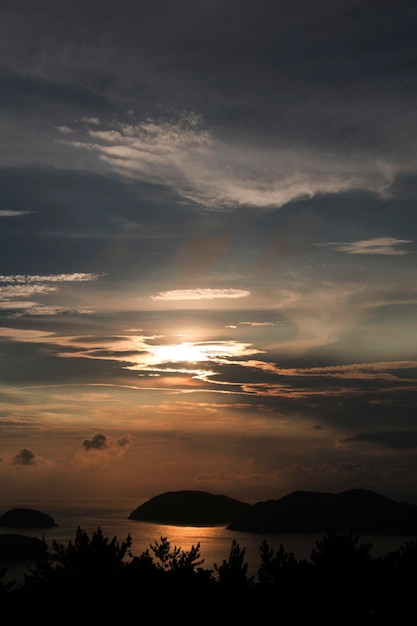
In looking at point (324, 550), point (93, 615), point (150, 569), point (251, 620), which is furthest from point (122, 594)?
point (324, 550)

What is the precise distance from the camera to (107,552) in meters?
52.8

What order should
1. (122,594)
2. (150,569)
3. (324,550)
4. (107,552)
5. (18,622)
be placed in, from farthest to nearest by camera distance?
1. (107,552)
2. (324,550)
3. (150,569)
4. (122,594)
5. (18,622)

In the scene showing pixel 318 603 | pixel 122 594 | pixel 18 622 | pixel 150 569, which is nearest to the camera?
pixel 18 622

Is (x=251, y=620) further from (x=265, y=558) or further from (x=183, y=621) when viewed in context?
(x=265, y=558)

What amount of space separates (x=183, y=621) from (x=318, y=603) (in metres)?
12.9

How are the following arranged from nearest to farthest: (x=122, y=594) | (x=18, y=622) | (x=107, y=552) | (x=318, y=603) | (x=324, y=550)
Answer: (x=18, y=622)
(x=122, y=594)
(x=318, y=603)
(x=324, y=550)
(x=107, y=552)

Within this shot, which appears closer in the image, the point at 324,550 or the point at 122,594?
the point at 122,594

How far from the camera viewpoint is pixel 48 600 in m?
34.6

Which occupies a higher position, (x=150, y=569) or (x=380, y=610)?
(x=150, y=569)

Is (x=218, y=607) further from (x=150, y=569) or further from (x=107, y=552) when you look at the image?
(x=107, y=552)

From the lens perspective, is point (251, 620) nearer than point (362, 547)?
Yes

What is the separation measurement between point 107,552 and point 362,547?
20931mm

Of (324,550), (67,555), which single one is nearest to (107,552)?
(67,555)

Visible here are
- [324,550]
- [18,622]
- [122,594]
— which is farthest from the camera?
[324,550]
